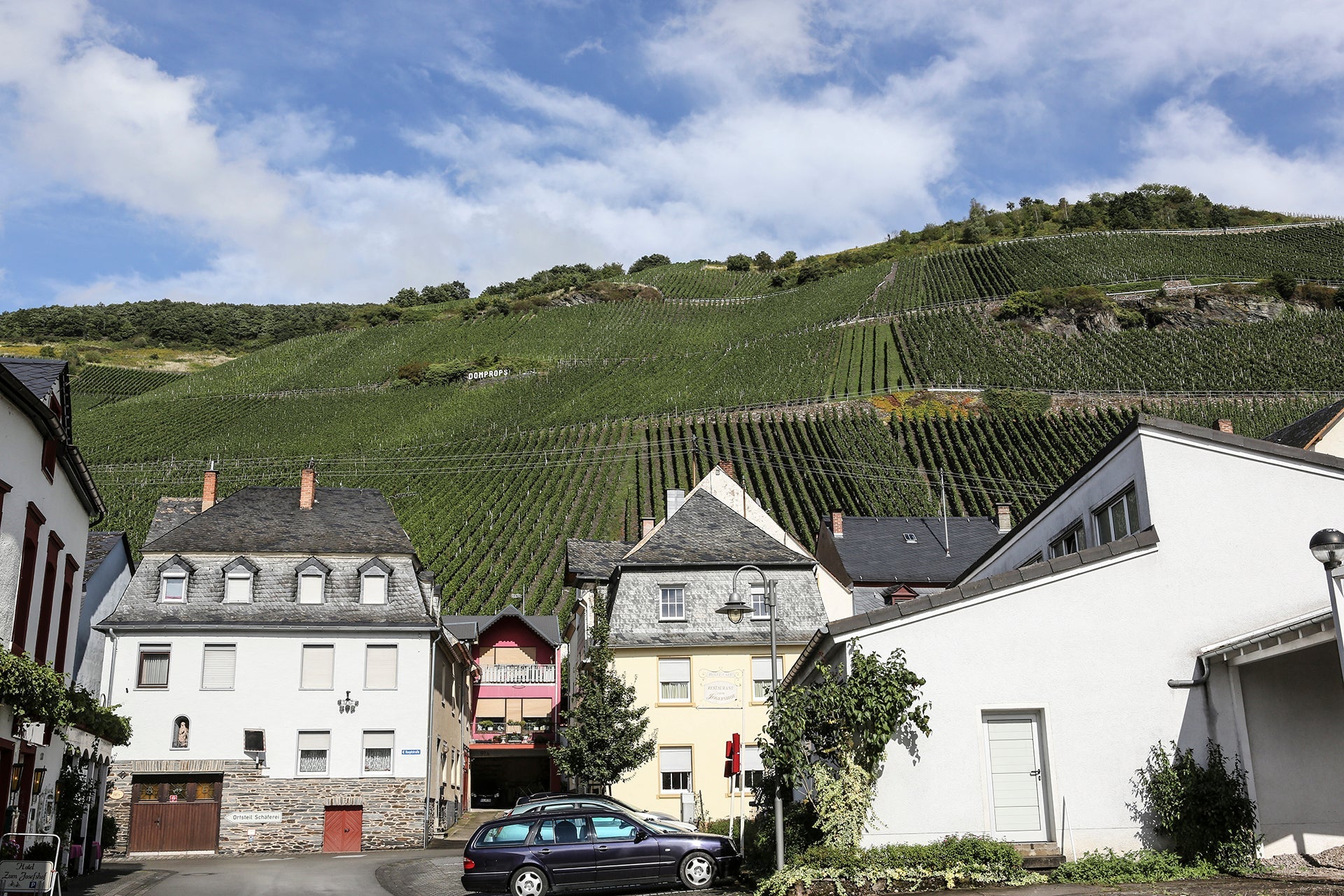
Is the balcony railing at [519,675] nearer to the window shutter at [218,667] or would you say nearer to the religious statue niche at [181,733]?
the window shutter at [218,667]

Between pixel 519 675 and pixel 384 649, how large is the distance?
1894 centimetres

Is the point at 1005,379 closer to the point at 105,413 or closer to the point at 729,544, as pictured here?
the point at 729,544

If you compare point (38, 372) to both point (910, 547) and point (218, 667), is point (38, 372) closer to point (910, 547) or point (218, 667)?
point (218, 667)

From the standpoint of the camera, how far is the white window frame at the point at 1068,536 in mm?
18625

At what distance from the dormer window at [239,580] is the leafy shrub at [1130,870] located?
83.3 ft

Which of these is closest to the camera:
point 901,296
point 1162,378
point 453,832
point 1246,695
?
point 1246,695

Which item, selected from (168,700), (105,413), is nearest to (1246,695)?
(168,700)

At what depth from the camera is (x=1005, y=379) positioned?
268 feet

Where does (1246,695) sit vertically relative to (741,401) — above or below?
below

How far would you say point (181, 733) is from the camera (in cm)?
3012

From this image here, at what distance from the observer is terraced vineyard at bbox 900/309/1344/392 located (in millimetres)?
77812

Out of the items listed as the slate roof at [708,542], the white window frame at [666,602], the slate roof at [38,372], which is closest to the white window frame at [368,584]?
the slate roof at [708,542]

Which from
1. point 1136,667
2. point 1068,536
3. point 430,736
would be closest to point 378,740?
point 430,736

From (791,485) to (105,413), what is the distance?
6333 cm
